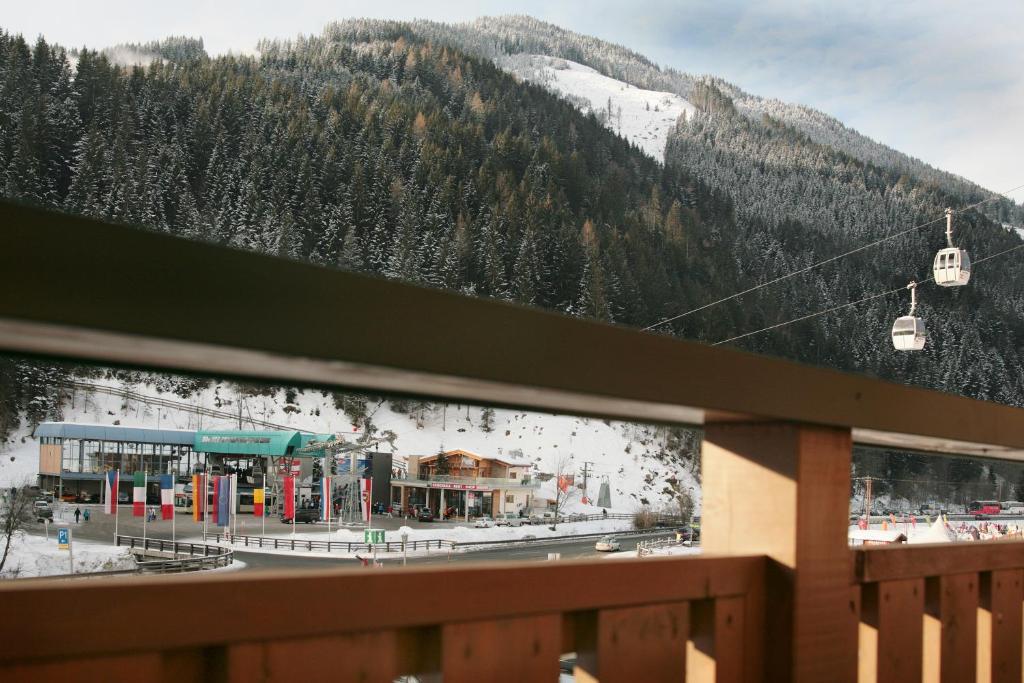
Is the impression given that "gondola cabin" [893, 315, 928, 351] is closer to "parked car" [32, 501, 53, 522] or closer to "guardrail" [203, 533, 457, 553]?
"guardrail" [203, 533, 457, 553]

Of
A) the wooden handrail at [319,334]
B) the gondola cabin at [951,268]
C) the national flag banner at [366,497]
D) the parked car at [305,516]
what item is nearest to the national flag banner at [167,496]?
the parked car at [305,516]

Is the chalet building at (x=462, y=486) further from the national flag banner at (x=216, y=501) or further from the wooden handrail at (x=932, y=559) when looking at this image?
the wooden handrail at (x=932, y=559)

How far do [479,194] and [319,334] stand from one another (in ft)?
126

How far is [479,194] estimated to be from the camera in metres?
38.3

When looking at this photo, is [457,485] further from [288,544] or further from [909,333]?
[909,333]

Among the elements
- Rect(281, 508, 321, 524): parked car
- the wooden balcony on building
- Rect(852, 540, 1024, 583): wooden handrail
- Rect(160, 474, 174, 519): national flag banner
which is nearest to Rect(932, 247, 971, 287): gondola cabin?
Rect(281, 508, 321, 524): parked car

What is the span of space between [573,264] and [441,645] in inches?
1310

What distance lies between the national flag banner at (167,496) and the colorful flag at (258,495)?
13.8 inches

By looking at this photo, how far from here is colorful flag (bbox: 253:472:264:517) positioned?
3.58 m

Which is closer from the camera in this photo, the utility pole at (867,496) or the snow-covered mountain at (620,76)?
the utility pole at (867,496)

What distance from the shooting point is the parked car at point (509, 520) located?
571 cm

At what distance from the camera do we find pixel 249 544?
3160 mm

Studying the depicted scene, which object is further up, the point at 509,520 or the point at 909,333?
the point at 909,333

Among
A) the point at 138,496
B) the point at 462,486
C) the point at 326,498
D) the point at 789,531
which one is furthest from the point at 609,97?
the point at 789,531
